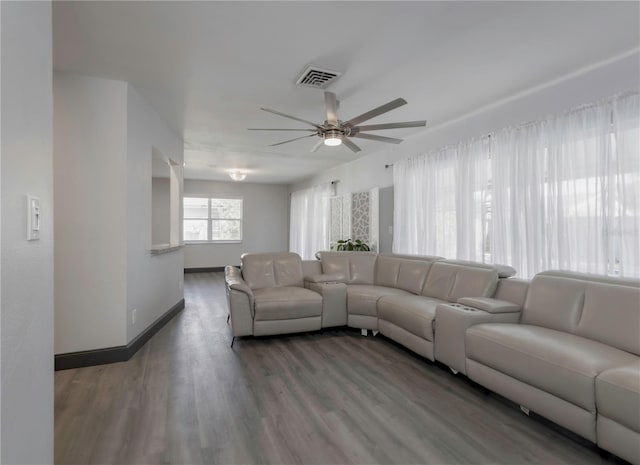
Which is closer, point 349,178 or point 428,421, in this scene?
point 428,421

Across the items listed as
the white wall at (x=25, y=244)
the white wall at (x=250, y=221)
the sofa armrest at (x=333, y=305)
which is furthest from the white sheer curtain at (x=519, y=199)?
the white wall at (x=250, y=221)


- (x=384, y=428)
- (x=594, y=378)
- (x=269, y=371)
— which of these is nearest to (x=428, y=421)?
(x=384, y=428)

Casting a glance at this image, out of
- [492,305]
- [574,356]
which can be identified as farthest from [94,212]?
[574,356]

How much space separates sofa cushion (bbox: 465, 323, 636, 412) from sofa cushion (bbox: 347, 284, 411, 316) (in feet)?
4.45

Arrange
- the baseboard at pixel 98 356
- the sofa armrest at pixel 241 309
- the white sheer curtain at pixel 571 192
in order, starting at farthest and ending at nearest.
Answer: the sofa armrest at pixel 241 309, the baseboard at pixel 98 356, the white sheer curtain at pixel 571 192

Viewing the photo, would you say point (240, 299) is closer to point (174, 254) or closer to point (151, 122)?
point (174, 254)

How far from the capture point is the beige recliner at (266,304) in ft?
11.7

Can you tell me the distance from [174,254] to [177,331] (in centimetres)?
121

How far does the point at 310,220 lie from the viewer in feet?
27.2

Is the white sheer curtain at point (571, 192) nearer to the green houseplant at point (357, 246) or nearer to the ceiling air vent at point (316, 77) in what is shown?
the ceiling air vent at point (316, 77)

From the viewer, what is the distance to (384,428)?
2.06m

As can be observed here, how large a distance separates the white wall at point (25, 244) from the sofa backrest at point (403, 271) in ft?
11.7

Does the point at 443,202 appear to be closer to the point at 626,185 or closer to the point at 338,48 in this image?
the point at 626,185

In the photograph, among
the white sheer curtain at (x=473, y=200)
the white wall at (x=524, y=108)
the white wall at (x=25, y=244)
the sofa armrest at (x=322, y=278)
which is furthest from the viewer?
the sofa armrest at (x=322, y=278)
